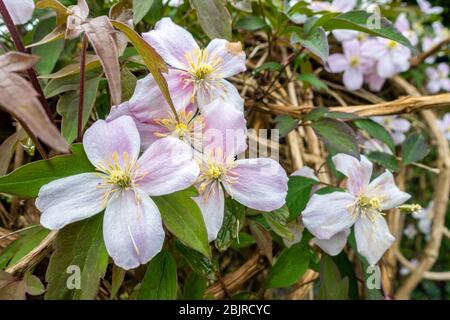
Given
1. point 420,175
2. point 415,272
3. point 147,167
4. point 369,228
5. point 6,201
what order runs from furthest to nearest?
point 420,175
point 415,272
point 6,201
point 369,228
point 147,167

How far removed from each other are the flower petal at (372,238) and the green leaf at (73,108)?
28cm

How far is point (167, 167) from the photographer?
13.7 inches

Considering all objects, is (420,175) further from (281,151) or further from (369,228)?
(369,228)

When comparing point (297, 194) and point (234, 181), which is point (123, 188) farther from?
point (297, 194)

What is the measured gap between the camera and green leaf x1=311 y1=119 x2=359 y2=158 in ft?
1.59

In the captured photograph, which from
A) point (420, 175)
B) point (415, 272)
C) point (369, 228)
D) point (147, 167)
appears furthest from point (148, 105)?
point (420, 175)

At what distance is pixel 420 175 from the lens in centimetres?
107

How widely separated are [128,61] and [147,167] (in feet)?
0.38

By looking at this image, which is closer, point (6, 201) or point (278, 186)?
point (278, 186)

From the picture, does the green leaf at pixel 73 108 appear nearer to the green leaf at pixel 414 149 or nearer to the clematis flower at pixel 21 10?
the clematis flower at pixel 21 10

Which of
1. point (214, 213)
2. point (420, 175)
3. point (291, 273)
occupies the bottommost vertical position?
point (420, 175)

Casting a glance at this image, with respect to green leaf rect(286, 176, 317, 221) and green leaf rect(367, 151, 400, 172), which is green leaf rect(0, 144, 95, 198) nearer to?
green leaf rect(286, 176, 317, 221)

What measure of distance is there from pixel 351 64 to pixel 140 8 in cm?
46
